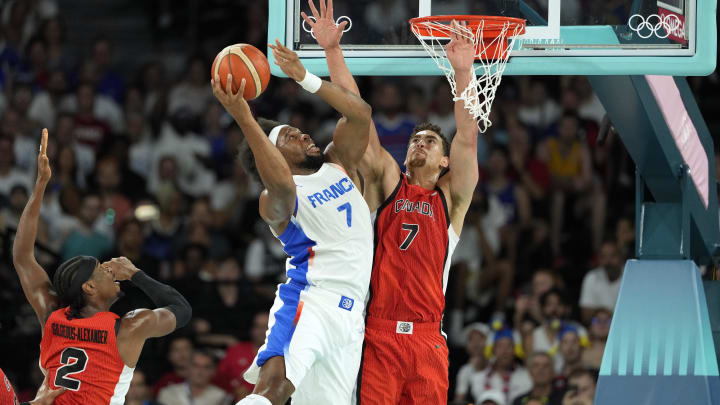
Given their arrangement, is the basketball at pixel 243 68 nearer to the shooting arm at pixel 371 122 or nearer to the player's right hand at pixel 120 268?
the shooting arm at pixel 371 122

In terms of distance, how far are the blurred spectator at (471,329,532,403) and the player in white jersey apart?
3767mm

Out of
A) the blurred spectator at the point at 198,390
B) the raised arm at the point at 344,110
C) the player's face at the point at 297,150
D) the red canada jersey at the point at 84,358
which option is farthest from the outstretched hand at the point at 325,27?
the blurred spectator at the point at 198,390

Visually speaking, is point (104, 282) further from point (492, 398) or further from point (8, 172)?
point (8, 172)

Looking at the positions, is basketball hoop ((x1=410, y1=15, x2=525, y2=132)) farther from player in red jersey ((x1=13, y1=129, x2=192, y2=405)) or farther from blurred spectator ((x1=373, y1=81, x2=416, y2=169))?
blurred spectator ((x1=373, y1=81, x2=416, y2=169))

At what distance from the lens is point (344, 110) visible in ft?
19.5

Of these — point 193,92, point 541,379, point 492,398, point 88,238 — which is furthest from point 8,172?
point 541,379

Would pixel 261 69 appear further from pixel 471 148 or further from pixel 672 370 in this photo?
pixel 672 370

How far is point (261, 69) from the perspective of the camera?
582cm

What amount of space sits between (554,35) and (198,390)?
4.84 m

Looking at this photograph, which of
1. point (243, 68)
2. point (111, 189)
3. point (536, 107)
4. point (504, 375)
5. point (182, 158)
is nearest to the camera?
point (243, 68)

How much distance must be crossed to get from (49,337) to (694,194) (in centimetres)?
402

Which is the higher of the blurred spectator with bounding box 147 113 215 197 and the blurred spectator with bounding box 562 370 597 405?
the blurred spectator with bounding box 147 113 215 197

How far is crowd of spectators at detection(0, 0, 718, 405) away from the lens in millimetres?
9898

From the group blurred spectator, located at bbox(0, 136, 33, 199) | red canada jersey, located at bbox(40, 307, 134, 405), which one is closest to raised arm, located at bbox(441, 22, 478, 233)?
red canada jersey, located at bbox(40, 307, 134, 405)
